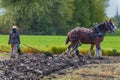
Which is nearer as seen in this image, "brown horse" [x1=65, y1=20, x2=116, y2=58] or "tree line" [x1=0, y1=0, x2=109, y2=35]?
"brown horse" [x1=65, y1=20, x2=116, y2=58]

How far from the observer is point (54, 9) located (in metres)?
78.2

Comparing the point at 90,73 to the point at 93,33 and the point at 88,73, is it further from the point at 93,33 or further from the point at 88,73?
the point at 93,33

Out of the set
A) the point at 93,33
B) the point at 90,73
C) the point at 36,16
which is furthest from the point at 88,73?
the point at 36,16

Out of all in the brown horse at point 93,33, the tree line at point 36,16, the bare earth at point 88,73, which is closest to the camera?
the bare earth at point 88,73

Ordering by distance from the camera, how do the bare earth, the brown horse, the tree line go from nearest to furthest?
the bare earth → the brown horse → the tree line

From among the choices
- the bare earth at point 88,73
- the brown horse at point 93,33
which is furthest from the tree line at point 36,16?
the bare earth at point 88,73

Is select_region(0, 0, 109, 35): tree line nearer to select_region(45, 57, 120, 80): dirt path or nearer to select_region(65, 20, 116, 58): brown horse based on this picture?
select_region(65, 20, 116, 58): brown horse

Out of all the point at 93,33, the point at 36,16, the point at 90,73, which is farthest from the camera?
the point at 36,16

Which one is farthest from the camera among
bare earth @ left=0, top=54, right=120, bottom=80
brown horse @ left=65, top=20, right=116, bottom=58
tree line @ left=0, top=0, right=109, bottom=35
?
tree line @ left=0, top=0, right=109, bottom=35

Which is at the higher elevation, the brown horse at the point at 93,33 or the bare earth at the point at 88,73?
the brown horse at the point at 93,33

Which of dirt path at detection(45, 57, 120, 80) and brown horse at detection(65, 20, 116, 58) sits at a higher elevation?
brown horse at detection(65, 20, 116, 58)

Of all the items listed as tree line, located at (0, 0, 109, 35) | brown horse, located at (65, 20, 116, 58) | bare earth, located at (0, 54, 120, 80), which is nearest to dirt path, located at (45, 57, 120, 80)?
bare earth, located at (0, 54, 120, 80)

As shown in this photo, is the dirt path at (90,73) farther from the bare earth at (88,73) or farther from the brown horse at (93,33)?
the brown horse at (93,33)

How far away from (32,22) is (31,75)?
5897cm
